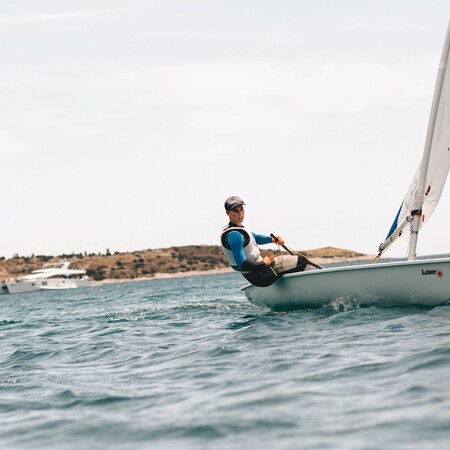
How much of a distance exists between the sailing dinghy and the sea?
271mm

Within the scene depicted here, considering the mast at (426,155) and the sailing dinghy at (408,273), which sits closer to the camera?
the sailing dinghy at (408,273)

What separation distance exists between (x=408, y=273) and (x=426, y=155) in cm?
252

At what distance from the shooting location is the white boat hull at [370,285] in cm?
1112

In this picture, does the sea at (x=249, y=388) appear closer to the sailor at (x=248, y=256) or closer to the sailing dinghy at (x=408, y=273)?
the sailing dinghy at (x=408, y=273)

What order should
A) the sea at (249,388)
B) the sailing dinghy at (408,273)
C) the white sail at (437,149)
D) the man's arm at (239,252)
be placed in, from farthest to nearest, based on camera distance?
the white sail at (437,149), the man's arm at (239,252), the sailing dinghy at (408,273), the sea at (249,388)

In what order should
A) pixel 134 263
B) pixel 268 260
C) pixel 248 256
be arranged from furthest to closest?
pixel 134 263 < pixel 248 256 < pixel 268 260

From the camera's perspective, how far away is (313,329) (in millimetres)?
10531

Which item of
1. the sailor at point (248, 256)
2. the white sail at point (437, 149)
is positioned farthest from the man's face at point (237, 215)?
the white sail at point (437, 149)

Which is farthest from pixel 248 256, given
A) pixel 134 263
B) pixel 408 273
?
pixel 134 263

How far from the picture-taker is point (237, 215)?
12500 millimetres

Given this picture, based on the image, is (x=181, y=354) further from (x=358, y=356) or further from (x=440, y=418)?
(x=440, y=418)

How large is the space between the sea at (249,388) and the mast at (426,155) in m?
1.63

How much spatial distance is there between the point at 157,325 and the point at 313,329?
462cm

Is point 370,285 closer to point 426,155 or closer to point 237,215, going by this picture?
point 237,215
